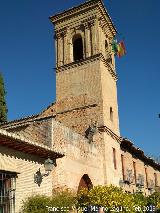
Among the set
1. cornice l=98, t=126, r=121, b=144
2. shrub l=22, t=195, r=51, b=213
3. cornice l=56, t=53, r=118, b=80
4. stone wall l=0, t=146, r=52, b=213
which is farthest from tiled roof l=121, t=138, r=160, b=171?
shrub l=22, t=195, r=51, b=213

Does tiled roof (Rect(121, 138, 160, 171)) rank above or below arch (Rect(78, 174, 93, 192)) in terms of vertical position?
above

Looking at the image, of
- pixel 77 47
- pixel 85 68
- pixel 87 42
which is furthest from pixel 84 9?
pixel 85 68

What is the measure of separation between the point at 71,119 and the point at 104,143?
9.55 feet

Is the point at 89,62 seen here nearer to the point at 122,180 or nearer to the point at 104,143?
the point at 104,143

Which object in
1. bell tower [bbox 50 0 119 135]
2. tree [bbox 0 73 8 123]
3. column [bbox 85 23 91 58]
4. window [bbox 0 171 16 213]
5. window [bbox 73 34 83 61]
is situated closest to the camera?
window [bbox 0 171 16 213]

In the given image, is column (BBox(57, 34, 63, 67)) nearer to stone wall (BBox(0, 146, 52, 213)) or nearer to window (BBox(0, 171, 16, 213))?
stone wall (BBox(0, 146, 52, 213))

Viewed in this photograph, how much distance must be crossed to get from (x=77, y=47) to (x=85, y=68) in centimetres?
290

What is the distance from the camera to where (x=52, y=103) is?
24.8m

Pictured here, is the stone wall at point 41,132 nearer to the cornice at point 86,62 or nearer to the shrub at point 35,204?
the shrub at point 35,204

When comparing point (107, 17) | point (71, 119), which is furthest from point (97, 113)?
point (107, 17)

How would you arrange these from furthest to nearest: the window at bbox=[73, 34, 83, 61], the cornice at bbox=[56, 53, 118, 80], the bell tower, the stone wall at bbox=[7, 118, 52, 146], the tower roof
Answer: the window at bbox=[73, 34, 83, 61], the tower roof, the cornice at bbox=[56, 53, 118, 80], the bell tower, the stone wall at bbox=[7, 118, 52, 146]

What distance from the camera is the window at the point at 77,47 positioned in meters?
26.5

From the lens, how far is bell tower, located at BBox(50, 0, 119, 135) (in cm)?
2353

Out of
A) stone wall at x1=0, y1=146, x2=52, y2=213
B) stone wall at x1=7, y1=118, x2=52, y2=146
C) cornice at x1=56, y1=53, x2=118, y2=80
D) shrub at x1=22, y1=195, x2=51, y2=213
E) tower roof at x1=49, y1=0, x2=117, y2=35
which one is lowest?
shrub at x1=22, y1=195, x2=51, y2=213
